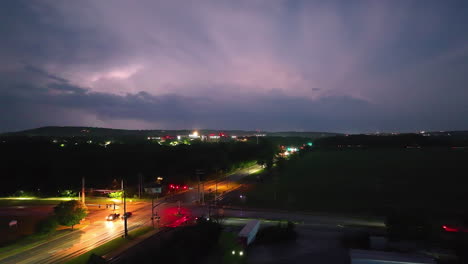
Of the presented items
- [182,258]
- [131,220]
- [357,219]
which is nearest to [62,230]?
[131,220]

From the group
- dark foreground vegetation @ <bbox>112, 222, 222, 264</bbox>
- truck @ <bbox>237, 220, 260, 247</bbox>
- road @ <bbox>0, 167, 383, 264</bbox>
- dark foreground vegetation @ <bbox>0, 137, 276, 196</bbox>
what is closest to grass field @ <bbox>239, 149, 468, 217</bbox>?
road @ <bbox>0, 167, 383, 264</bbox>

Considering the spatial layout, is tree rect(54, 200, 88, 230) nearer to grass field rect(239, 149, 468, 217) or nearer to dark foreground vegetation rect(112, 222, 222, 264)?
dark foreground vegetation rect(112, 222, 222, 264)

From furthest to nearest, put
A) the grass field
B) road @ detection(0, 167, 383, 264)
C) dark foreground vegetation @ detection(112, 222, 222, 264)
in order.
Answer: the grass field < road @ detection(0, 167, 383, 264) < dark foreground vegetation @ detection(112, 222, 222, 264)

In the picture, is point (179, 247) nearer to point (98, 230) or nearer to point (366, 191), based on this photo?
point (98, 230)

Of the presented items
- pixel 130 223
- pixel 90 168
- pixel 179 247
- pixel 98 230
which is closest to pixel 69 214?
pixel 98 230

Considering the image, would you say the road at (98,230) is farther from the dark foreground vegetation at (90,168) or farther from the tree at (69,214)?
the dark foreground vegetation at (90,168)
